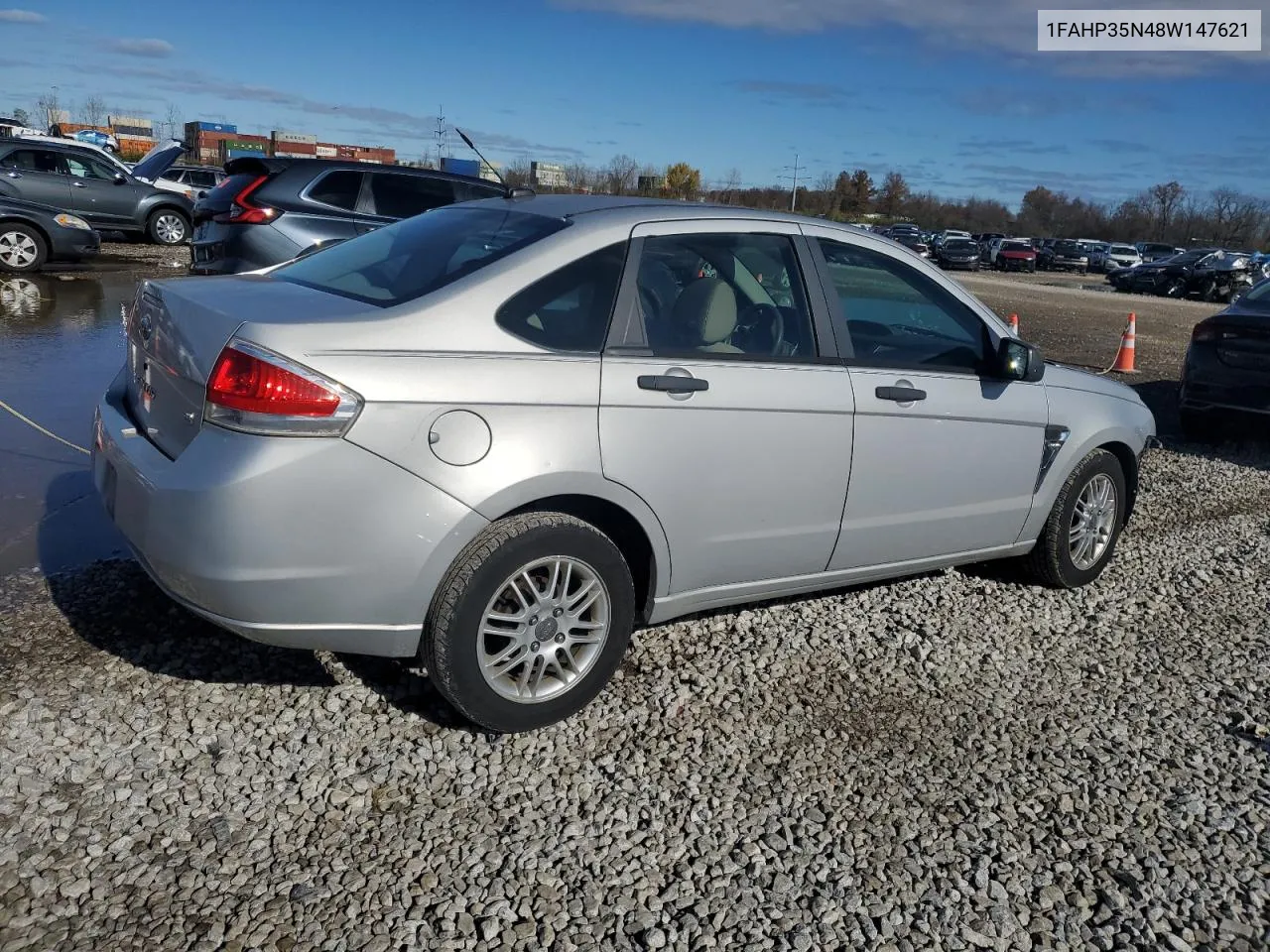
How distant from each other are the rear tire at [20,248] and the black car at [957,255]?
37992 millimetres

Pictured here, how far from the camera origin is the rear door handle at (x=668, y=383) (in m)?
3.71

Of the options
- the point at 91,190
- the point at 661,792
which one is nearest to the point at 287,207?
the point at 661,792

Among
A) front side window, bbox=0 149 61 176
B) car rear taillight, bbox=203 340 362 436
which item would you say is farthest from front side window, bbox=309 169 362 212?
front side window, bbox=0 149 61 176

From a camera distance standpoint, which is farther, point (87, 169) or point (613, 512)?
point (87, 169)

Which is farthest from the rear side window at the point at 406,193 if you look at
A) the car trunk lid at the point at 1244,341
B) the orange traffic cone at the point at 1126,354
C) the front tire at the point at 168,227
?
the front tire at the point at 168,227

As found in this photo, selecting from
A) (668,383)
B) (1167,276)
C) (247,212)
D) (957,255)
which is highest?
(957,255)

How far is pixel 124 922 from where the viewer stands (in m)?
2.65

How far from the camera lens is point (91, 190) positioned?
20.0 metres

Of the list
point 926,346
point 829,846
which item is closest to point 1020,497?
point 926,346

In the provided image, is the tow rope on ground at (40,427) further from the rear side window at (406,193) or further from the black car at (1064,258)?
the black car at (1064,258)

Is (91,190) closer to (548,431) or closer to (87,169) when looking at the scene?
(87,169)

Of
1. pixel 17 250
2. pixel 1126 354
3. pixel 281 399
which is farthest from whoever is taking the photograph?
pixel 17 250

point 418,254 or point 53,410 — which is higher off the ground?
point 418,254

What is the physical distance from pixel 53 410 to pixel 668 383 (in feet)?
18.6
